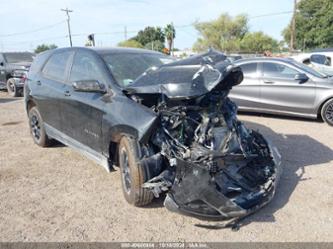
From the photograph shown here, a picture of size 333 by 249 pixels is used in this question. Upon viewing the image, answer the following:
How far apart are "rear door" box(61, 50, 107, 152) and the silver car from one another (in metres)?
5.27

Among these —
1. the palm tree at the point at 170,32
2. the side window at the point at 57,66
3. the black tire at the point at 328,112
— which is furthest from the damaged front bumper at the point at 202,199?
the palm tree at the point at 170,32

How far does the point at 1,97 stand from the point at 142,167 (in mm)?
13430

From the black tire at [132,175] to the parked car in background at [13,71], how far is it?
12.4 metres

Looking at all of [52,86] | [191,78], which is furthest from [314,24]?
[191,78]

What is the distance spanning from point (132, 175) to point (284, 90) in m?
5.96

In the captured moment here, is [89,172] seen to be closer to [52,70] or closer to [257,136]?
[52,70]

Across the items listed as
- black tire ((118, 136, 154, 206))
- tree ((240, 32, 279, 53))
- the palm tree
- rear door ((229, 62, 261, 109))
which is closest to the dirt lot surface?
black tire ((118, 136, 154, 206))

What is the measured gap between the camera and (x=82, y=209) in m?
4.25

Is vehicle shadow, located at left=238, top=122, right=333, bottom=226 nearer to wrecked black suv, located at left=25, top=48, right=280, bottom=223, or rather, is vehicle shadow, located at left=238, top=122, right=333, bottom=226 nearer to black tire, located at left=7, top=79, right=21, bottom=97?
wrecked black suv, located at left=25, top=48, right=280, bottom=223

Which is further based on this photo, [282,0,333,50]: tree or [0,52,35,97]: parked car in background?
[282,0,333,50]: tree

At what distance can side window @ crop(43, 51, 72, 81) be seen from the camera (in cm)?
572

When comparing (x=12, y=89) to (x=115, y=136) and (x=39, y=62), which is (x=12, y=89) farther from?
(x=115, y=136)

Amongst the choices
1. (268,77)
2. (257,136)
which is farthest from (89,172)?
(268,77)

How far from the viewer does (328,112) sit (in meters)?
8.36
